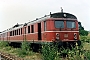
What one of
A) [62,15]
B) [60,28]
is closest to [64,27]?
[60,28]

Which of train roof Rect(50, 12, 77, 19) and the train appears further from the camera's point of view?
train roof Rect(50, 12, 77, 19)

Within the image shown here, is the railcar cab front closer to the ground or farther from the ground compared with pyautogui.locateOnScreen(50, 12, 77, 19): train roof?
closer to the ground

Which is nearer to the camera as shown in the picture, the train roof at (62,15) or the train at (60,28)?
the train at (60,28)

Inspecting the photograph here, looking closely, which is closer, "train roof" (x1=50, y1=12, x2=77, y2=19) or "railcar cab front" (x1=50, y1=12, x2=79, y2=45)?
"railcar cab front" (x1=50, y1=12, x2=79, y2=45)

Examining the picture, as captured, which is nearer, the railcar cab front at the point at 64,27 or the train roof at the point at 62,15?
the railcar cab front at the point at 64,27

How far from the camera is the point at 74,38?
55.4 ft

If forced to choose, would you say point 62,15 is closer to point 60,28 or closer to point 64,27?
point 64,27

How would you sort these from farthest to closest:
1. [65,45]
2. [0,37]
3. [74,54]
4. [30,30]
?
[0,37] → [30,30] → [65,45] → [74,54]

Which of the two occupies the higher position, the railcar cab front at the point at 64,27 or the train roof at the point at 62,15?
the train roof at the point at 62,15

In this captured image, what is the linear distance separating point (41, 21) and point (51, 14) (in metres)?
1.48

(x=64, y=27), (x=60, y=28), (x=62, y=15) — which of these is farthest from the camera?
(x=62, y=15)

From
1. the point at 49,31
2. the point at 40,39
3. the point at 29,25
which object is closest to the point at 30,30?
the point at 29,25

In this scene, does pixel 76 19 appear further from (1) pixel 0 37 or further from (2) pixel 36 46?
(1) pixel 0 37

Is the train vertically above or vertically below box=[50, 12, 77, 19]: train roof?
below
